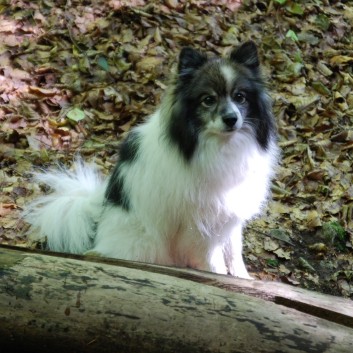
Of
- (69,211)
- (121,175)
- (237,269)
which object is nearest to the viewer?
(121,175)

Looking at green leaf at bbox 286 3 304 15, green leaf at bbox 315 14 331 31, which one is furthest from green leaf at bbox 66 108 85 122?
green leaf at bbox 315 14 331 31

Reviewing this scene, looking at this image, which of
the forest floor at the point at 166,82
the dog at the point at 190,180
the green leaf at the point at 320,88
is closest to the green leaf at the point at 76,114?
the forest floor at the point at 166,82

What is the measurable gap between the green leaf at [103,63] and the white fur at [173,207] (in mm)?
1819

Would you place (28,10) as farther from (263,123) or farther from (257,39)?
(263,123)

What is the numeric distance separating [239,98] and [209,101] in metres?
0.17

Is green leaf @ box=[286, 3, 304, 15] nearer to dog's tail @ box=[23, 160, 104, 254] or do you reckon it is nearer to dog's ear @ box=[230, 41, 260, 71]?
dog's ear @ box=[230, 41, 260, 71]

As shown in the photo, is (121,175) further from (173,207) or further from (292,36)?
(292,36)

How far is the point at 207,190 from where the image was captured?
114 inches

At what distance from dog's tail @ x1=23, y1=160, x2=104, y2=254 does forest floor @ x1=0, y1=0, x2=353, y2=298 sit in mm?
266

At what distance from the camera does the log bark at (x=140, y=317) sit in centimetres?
198

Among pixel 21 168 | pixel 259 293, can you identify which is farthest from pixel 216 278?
pixel 21 168

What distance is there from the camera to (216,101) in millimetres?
2762

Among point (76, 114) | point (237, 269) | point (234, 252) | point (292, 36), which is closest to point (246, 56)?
point (234, 252)

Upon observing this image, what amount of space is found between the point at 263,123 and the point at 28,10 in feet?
10.7
